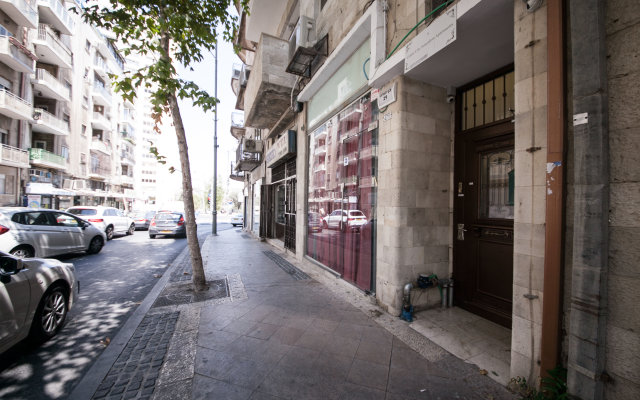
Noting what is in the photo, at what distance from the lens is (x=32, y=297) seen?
10.1ft

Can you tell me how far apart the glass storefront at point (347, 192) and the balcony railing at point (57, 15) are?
28.8 m

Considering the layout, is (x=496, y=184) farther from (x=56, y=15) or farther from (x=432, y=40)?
(x=56, y=15)

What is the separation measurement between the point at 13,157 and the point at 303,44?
23.4 metres

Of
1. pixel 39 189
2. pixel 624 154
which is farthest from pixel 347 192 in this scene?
pixel 39 189

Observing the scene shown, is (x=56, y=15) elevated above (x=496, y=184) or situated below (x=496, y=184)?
above

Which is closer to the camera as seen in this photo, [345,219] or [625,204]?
[625,204]

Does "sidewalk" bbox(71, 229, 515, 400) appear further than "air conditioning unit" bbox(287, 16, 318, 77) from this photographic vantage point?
No

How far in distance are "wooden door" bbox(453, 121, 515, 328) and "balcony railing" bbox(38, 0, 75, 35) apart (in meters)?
32.6

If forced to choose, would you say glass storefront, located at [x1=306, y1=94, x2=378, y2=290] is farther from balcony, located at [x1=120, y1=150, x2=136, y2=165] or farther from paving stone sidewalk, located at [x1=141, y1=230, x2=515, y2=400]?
balcony, located at [x1=120, y1=150, x2=136, y2=165]

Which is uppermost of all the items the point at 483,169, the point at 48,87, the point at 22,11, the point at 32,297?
the point at 22,11

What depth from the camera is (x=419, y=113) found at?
4.17 metres

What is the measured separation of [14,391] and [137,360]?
0.94 m

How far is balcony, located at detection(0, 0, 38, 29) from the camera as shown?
1700cm

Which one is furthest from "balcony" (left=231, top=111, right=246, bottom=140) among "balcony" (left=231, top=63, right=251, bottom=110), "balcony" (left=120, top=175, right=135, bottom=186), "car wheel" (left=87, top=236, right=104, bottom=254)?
"balcony" (left=120, top=175, right=135, bottom=186)
